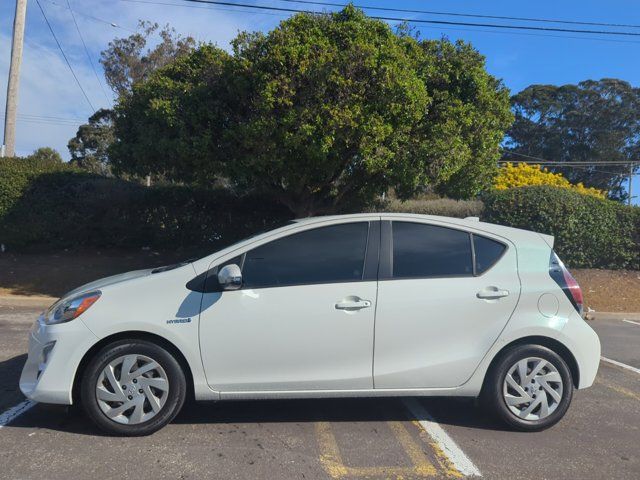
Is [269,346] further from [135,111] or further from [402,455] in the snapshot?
[135,111]

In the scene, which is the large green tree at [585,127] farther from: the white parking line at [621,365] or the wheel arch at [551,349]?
the wheel arch at [551,349]

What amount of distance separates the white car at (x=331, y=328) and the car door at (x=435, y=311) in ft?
0.03

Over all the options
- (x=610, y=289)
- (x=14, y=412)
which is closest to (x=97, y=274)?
(x=14, y=412)

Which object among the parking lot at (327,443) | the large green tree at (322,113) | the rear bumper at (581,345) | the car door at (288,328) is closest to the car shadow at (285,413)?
the parking lot at (327,443)

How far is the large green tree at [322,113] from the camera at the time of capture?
906 cm

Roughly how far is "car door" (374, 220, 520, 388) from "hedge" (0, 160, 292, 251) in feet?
26.9

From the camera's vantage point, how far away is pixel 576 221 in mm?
12352

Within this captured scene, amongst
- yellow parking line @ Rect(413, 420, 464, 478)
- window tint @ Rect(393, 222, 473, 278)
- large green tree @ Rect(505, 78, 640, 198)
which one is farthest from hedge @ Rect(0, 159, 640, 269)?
large green tree @ Rect(505, 78, 640, 198)

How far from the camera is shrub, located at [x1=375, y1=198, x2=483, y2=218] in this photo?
1397cm

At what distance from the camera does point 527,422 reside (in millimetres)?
4258

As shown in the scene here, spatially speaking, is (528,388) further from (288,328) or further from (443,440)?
(288,328)

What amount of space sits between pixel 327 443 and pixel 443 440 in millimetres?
871

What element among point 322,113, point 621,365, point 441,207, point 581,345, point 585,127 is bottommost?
point 621,365

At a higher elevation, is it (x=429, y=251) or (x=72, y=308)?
(x=429, y=251)
